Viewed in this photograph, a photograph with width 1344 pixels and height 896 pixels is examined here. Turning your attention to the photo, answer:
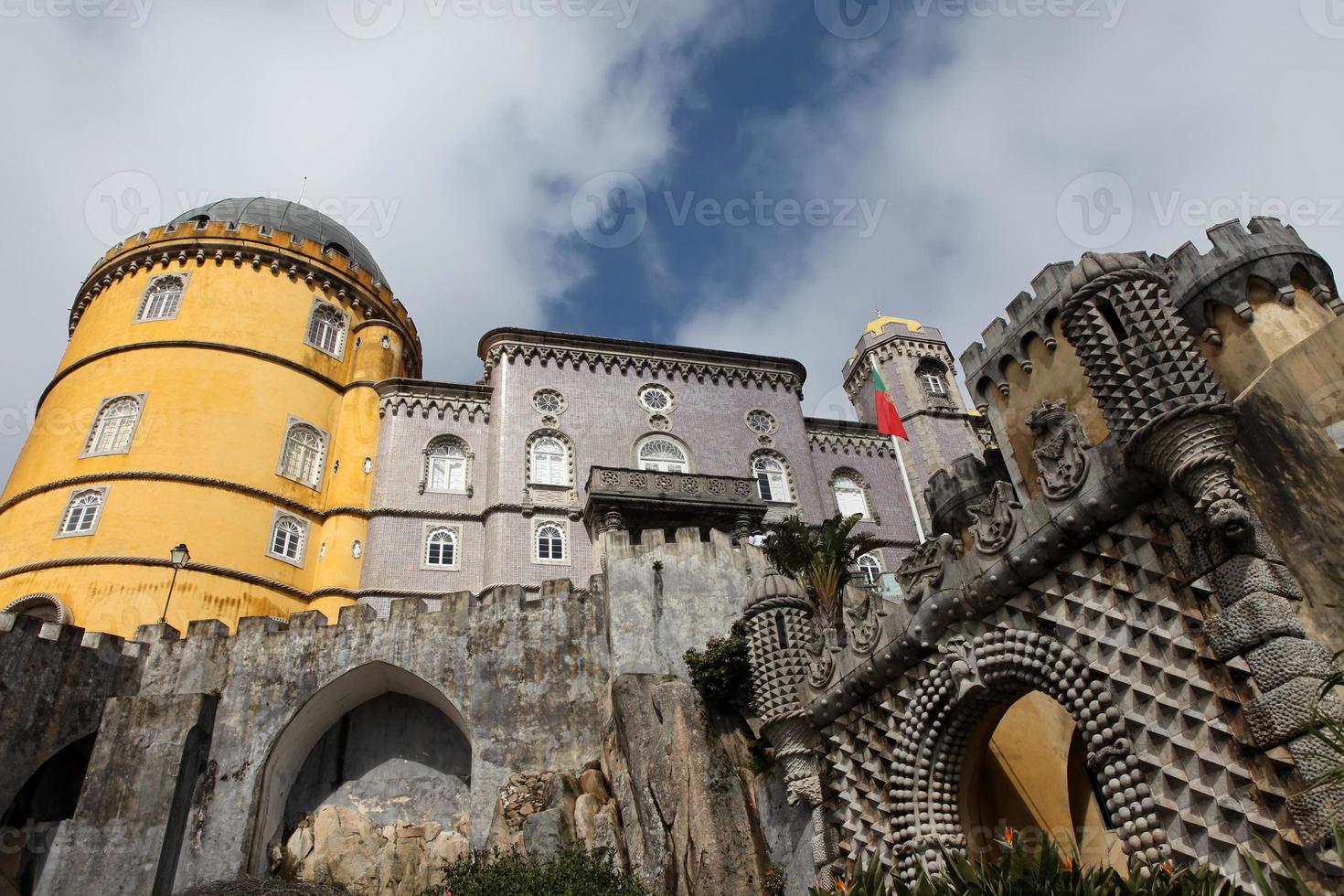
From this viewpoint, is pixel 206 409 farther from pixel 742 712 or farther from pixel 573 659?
pixel 742 712

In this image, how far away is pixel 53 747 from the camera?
19.5 m

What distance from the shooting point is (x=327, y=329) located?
34094 millimetres

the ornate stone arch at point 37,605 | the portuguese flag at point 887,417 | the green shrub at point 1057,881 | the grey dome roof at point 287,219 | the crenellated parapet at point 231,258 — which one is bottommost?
the green shrub at point 1057,881

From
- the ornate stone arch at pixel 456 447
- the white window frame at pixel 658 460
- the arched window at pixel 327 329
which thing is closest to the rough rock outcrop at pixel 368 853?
the ornate stone arch at pixel 456 447

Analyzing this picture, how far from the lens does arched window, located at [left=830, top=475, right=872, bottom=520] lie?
3488 centimetres

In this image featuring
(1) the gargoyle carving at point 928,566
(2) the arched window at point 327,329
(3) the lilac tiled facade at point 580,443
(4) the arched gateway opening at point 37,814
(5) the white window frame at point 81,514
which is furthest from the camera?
(2) the arched window at point 327,329

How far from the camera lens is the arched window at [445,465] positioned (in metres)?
31.0

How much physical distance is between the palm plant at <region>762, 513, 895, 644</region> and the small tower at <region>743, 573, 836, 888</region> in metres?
4.37

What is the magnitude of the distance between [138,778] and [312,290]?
2036 centimetres

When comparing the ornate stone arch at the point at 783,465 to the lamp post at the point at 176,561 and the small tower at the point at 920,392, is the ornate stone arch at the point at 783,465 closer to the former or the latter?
the small tower at the point at 920,392

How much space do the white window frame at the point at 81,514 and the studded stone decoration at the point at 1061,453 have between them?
2623 cm

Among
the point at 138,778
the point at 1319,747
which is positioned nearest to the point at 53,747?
the point at 138,778

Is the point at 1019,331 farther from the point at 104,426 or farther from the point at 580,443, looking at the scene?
the point at 104,426

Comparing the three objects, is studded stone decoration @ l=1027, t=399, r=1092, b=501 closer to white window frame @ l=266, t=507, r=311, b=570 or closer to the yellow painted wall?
the yellow painted wall
